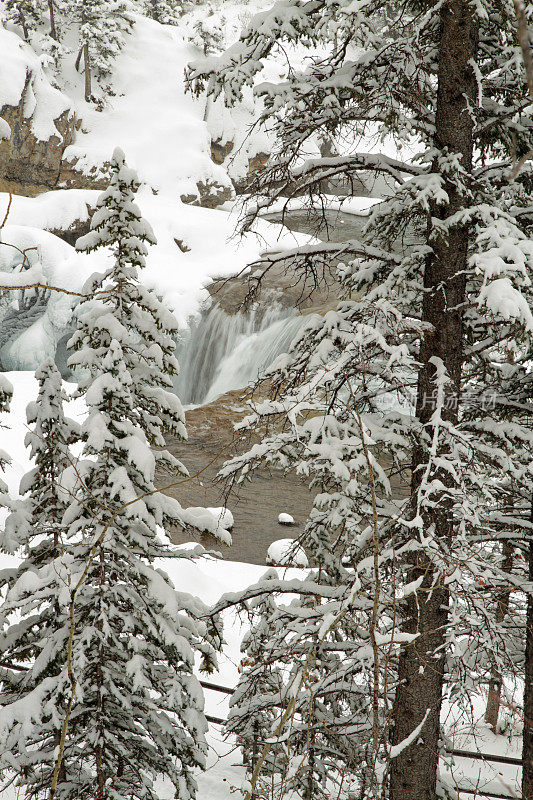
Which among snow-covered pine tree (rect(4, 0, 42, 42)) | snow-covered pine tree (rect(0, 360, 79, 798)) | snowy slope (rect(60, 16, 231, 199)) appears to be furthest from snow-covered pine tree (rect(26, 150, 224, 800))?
snow-covered pine tree (rect(4, 0, 42, 42))

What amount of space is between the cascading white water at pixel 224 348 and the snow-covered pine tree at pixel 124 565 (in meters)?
13.2

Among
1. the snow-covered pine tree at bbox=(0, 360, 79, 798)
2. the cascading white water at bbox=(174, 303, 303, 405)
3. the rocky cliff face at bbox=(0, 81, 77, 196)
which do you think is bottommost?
the snow-covered pine tree at bbox=(0, 360, 79, 798)

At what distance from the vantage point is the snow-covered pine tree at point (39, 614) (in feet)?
15.5

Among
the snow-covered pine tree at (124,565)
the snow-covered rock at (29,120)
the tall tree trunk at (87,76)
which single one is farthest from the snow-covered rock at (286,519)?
the tall tree trunk at (87,76)

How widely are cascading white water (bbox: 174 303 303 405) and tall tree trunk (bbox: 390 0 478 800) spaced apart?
554 inches

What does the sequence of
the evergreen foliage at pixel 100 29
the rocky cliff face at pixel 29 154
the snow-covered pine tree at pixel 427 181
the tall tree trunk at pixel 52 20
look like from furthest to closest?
the evergreen foliage at pixel 100 29, the tall tree trunk at pixel 52 20, the rocky cliff face at pixel 29 154, the snow-covered pine tree at pixel 427 181

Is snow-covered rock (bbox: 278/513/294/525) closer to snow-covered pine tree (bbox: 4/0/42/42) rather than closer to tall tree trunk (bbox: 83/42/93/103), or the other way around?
snow-covered pine tree (bbox: 4/0/42/42)

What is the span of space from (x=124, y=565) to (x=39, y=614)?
102 centimetres

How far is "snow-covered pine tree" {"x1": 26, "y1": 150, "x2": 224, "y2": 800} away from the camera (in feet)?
16.2

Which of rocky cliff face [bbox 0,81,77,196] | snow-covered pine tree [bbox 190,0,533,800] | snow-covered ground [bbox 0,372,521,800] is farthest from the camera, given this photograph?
rocky cliff face [bbox 0,81,77,196]

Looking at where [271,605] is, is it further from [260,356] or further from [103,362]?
[260,356]

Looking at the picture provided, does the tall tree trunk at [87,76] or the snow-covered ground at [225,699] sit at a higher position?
the tall tree trunk at [87,76]

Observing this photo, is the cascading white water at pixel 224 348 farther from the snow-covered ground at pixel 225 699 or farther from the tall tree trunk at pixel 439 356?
the tall tree trunk at pixel 439 356

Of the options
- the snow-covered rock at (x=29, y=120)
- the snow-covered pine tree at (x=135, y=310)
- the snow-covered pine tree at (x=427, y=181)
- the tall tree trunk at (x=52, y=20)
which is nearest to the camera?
the snow-covered pine tree at (x=427, y=181)
